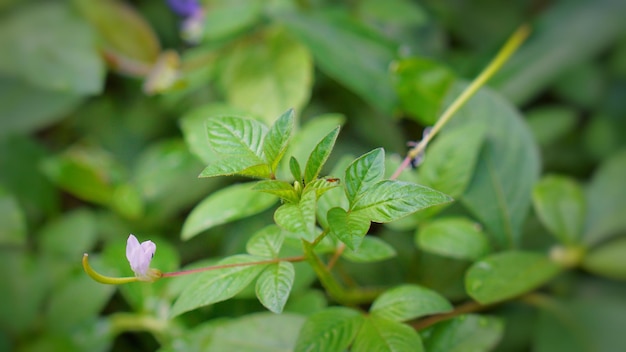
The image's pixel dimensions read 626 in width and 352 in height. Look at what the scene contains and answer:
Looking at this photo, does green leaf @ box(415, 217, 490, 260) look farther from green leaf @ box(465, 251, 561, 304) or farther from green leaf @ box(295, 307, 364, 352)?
green leaf @ box(295, 307, 364, 352)

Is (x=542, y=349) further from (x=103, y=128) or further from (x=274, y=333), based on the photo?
(x=103, y=128)

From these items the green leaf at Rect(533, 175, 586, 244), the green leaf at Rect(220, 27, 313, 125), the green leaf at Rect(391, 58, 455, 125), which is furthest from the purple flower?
the green leaf at Rect(533, 175, 586, 244)

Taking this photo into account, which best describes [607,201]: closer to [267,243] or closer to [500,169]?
[500,169]

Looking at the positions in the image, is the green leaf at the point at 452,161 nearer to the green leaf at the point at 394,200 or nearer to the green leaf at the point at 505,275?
the green leaf at the point at 505,275

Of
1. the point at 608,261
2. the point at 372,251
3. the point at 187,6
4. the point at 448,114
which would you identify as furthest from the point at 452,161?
the point at 187,6

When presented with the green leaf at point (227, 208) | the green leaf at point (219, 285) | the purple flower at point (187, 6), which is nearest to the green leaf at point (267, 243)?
the green leaf at point (219, 285)

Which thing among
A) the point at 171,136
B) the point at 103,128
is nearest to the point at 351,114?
the point at 171,136
